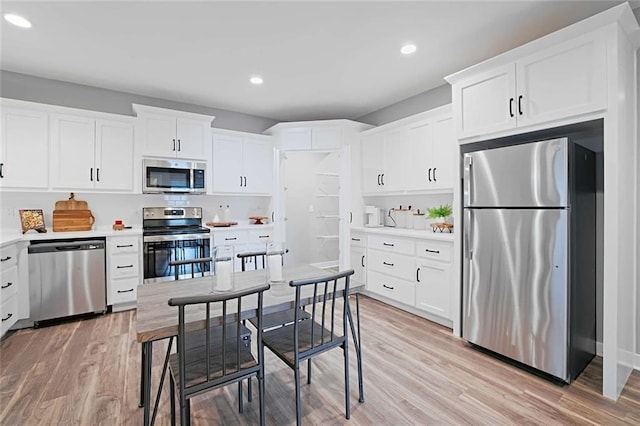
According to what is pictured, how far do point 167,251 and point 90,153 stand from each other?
1.46 meters

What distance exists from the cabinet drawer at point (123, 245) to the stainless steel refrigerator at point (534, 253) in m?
3.66

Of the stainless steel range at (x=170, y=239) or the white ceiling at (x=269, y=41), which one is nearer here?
the white ceiling at (x=269, y=41)

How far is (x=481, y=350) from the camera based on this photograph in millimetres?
2775

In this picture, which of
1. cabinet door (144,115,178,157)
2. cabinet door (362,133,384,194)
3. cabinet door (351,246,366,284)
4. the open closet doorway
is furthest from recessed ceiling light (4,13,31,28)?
cabinet door (351,246,366,284)

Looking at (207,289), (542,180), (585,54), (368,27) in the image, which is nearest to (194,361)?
(207,289)

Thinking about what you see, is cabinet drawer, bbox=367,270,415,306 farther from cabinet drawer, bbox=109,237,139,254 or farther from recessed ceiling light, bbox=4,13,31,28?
recessed ceiling light, bbox=4,13,31,28

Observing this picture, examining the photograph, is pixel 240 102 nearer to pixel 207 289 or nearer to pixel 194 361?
pixel 207 289

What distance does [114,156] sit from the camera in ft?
12.8

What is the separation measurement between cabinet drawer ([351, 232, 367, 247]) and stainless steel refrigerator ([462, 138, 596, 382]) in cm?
172

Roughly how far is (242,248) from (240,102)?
2.10 metres

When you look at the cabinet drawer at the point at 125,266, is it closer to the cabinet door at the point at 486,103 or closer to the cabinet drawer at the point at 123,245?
the cabinet drawer at the point at 123,245

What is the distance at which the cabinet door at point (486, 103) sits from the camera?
8.48 feet

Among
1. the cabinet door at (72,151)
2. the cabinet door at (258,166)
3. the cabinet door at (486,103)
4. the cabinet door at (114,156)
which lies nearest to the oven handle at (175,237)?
the cabinet door at (114,156)

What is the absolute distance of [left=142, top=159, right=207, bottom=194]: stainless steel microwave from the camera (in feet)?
13.3
